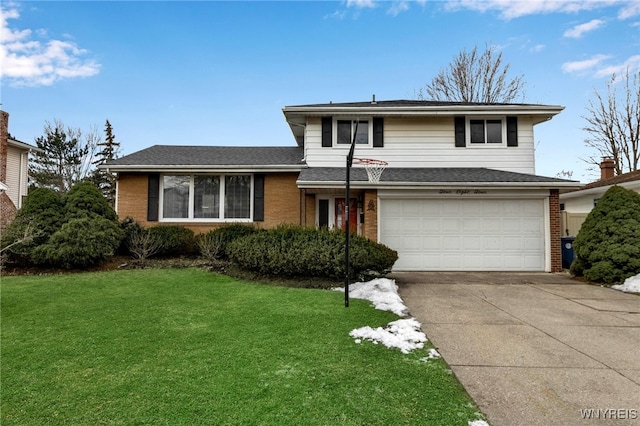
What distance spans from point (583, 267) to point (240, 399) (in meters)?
10.1

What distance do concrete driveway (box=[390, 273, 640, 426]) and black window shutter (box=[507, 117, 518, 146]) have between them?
19.6 feet

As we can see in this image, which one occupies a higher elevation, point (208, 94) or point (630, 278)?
point (208, 94)

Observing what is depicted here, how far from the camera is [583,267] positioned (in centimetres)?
908

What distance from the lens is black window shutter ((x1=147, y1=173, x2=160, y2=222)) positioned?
11.9 m

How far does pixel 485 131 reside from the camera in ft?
39.9

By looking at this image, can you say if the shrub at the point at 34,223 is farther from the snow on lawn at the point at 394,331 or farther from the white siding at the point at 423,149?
the snow on lawn at the point at 394,331

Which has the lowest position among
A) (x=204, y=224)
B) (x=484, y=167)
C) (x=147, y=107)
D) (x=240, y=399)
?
(x=240, y=399)

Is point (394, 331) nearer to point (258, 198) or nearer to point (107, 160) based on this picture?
point (258, 198)

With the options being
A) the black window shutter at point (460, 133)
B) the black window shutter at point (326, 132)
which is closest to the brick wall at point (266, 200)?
the black window shutter at point (326, 132)

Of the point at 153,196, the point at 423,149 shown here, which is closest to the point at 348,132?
the point at 423,149

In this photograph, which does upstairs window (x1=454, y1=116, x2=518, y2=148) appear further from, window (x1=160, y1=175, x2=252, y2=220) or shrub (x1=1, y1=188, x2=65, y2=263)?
shrub (x1=1, y1=188, x2=65, y2=263)

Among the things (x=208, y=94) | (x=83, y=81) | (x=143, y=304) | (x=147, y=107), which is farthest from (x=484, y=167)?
(x=83, y=81)

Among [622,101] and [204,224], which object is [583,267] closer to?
[204,224]

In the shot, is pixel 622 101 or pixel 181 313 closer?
pixel 181 313
